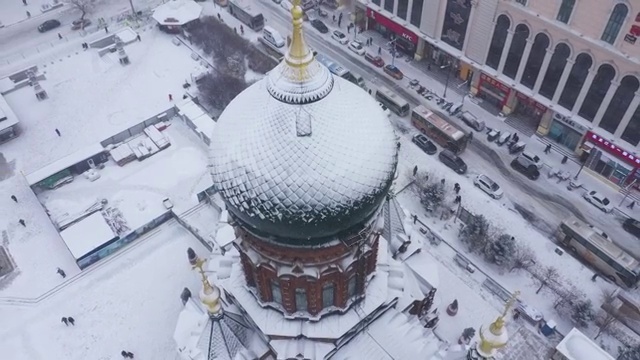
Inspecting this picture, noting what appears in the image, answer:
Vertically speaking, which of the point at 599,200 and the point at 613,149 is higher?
the point at 613,149

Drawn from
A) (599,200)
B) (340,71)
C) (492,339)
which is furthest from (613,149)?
(492,339)

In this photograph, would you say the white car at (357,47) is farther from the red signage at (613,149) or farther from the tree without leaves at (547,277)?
the tree without leaves at (547,277)

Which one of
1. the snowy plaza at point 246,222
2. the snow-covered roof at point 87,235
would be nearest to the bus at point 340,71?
the snowy plaza at point 246,222

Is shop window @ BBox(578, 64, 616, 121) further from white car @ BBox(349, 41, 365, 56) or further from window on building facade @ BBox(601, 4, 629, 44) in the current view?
white car @ BBox(349, 41, 365, 56)

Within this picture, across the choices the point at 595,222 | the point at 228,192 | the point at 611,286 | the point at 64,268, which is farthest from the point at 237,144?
the point at 595,222

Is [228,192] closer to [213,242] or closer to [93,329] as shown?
[213,242]

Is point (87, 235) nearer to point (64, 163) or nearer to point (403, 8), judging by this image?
point (64, 163)
